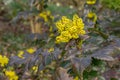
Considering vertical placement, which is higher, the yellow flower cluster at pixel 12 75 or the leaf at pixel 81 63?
the leaf at pixel 81 63

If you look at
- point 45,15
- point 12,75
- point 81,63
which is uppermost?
point 45,15

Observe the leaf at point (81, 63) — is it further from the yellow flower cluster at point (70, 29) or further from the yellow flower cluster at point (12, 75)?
the yellow flower cluster at point (12, 75)

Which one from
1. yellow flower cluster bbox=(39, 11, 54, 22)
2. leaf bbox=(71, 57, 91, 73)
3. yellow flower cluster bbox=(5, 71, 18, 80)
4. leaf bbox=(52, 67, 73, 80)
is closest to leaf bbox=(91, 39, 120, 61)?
leaf bbox=(71, 57, 91, 73)

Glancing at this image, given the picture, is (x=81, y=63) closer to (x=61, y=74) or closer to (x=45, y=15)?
(x=61, y=74)

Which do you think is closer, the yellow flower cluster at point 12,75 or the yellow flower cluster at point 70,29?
the yellow flower cluster at point 70,29

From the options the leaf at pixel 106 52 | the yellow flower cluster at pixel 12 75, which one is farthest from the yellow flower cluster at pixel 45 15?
the leaf at pixel 106 52

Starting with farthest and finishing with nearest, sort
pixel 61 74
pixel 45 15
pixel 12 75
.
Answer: pixel 45 15 → pixel 12 75 → pixel 61 74

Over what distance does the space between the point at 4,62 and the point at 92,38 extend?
0.56 metres

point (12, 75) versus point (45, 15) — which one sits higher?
point (45, 15)

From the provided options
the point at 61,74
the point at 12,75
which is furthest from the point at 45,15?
the point at 61,74

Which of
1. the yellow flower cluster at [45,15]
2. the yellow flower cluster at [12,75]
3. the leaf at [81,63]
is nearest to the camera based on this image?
the leaf at [81,63]

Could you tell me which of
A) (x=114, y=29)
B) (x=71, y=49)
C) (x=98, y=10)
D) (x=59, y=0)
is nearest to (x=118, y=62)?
(x=114, y=29)

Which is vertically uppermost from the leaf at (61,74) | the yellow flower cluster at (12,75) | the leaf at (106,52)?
the leaf at (106,52)

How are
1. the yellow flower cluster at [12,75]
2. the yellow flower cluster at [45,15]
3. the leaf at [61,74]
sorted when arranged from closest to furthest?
1. the leaf at [61,74]
2. the yellow flower cluster at [12,75]
3. the yellow flower cluster at [45,15]
